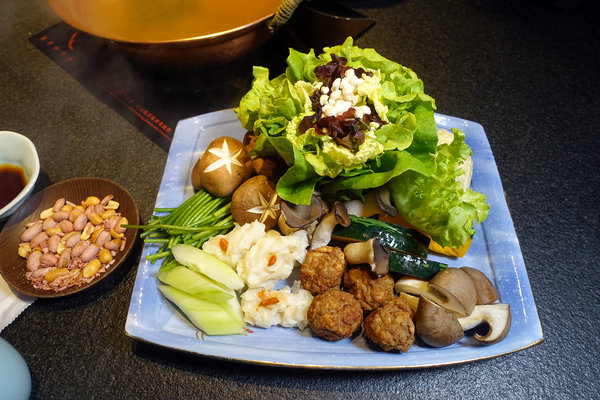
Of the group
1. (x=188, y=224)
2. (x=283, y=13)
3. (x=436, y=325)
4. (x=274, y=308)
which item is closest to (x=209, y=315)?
(x=274, y=308)

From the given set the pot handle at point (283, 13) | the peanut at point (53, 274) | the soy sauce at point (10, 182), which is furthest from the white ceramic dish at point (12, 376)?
the pot handle at point (283, 13)

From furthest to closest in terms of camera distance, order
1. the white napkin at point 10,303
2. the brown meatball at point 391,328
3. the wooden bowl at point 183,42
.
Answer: the wooden bowl at point 183,42 → the white napkin at point 10,303 → the brown meatball at point 391,328

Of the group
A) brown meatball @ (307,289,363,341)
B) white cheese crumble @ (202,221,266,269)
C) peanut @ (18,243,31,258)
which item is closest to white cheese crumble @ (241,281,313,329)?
brown meatball @ (307,289,363,341)

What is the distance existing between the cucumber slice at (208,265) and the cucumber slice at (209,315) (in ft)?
0.34

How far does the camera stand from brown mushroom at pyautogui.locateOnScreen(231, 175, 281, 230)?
186 centimetres

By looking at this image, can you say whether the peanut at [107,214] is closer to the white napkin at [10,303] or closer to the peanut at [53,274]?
the peanut at [53,274]

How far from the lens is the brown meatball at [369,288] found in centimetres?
170

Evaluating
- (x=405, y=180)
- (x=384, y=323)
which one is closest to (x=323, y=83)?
(x=405, y=180)

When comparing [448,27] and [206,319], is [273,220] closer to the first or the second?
[206,319]

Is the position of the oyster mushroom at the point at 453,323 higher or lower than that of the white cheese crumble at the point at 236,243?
higher

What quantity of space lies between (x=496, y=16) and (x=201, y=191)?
9.67ft

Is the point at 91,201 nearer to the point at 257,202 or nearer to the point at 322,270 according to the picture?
the point at 257,202

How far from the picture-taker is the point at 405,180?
1.78 m

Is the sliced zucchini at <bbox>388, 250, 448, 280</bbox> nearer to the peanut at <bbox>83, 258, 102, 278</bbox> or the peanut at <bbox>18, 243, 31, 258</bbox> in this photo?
the peanut at <bbox>83, 258, 102, 278</bbox>
